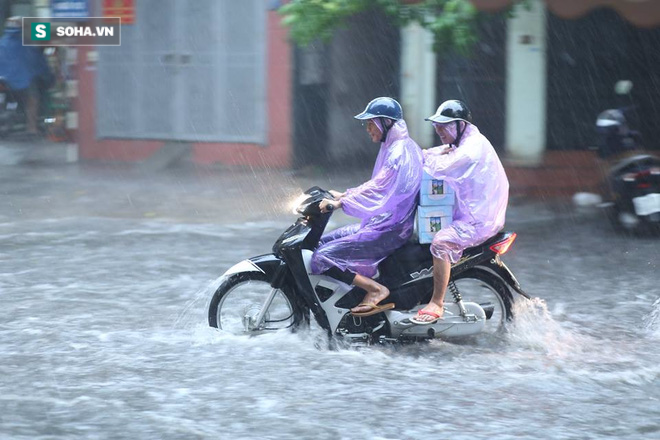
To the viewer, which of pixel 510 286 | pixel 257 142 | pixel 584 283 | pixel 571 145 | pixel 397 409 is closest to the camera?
pixel 397 409

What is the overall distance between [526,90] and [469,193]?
882cm

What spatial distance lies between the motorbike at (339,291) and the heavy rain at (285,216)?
3.8 inches

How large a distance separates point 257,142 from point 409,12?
4.49 meters

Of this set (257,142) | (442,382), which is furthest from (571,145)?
(442,382)

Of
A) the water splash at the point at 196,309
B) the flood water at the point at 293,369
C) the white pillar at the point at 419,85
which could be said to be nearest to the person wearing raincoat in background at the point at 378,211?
the flood water at the point at 293,369

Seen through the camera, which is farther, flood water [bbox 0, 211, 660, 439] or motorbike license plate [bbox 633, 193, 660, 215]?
motorbike license plate [bbox 633, 193, 660, 215]

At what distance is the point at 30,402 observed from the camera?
5566mm

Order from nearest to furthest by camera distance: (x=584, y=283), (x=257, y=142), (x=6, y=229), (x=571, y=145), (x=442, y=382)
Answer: (x=442, y=382)
(x=584, y=283)
(x=6, y=229)
(x=571, y=145)
(x=257, y=142)

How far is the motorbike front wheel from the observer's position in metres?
6.68

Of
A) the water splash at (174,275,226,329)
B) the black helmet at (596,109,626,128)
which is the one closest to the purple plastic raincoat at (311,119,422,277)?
the water splash at (174,275,226,329)

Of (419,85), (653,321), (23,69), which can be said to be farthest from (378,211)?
(23,69)

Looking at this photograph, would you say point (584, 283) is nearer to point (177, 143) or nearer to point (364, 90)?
point (364, 90)

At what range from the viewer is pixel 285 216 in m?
12.2

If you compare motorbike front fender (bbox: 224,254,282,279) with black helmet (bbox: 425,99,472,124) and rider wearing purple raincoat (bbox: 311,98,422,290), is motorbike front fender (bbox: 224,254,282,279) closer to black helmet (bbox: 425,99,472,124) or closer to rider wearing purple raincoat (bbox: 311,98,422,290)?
rider wearing purple raincoat (bbox: 311,98,422,290)
